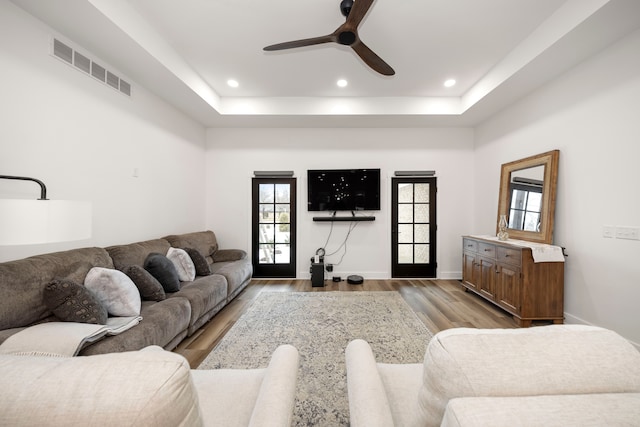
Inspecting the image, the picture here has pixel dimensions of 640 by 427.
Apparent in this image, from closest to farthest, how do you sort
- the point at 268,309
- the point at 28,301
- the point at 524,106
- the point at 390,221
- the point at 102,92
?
the point at 28,301
the point at 102,92
the point at 268,309
the point at 524,106
the point at 390,221

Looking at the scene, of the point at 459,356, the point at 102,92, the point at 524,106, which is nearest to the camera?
the point at 459,356

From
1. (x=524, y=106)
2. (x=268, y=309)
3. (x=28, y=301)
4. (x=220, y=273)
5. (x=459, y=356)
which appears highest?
(x=524, y=106)

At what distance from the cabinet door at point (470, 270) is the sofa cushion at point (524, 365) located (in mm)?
3550

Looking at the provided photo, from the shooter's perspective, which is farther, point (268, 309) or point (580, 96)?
point (268, 309)

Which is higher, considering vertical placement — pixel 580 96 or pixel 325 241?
pixel 580 96

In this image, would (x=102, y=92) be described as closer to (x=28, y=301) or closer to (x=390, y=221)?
(x=28, y=301)

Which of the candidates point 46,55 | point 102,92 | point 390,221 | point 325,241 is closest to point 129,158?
point 102,92

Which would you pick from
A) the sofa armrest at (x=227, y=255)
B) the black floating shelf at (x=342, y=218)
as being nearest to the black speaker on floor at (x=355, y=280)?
the black floating shelf at (x=342, y=218)

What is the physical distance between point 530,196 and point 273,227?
13.3 feet

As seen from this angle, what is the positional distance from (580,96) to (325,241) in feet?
12.9

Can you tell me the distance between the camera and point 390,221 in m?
4.94

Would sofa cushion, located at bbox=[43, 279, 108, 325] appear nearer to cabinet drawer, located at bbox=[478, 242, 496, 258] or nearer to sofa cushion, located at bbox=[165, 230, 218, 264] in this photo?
sofa cushion, located at bbox=[165, 230, 218, 264]

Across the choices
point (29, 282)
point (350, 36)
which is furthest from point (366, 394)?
point (350, 36)

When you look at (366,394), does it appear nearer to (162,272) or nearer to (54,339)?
(54,339)
